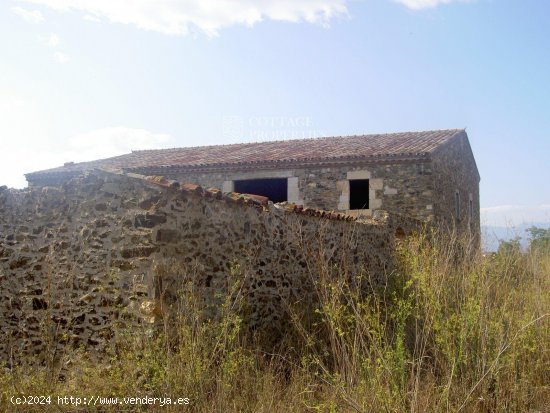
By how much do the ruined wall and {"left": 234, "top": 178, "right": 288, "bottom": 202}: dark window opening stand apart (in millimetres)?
8490

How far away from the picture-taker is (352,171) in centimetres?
1369

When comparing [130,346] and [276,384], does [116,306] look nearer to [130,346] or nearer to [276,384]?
[130,346]

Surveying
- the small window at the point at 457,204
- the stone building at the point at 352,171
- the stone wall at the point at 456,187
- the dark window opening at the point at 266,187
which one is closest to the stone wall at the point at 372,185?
the stone building at the point at 352,171

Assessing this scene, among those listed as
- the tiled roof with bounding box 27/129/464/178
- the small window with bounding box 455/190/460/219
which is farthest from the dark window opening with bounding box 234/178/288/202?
the small window with bounding box 455/190/460/219

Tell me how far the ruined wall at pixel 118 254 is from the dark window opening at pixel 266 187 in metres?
8.49

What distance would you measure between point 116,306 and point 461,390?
10.3ft

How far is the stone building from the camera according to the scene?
1327 centimetres

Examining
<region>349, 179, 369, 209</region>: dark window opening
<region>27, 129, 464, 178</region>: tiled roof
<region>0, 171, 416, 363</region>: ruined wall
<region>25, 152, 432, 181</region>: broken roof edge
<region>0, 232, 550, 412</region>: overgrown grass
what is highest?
<region>27, 129, 464, 178</region>: tiled roof

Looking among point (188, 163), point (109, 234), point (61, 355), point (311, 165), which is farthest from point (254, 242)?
point (188, 163)

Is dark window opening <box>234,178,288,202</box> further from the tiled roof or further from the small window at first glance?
the small window

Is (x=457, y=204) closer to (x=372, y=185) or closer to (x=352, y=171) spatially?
(x=372, y=185)

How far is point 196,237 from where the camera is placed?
5.37 m

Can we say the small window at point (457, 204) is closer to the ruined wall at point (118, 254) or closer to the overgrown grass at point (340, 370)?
the ruined wall at point (118, 254)

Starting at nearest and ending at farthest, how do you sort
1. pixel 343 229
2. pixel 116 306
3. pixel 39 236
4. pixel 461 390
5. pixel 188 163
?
pixel 461 390
pixel 116 306
pixel 39 236
pixel 343 229
pixel 188 163
